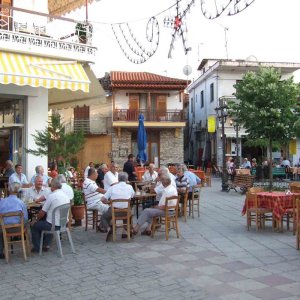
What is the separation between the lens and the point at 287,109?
51.7 feet

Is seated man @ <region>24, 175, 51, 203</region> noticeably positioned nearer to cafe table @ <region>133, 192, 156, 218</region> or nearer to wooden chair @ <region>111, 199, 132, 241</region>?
wooden chair @ <region>111, 199, 132, 241</region>

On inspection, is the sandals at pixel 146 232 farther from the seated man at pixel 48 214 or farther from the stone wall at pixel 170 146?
the stone wall at pixel 170 146

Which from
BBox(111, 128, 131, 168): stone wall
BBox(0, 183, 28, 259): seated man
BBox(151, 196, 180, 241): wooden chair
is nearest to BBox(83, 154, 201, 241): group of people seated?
BBox(151, 196, 180, 241): wooden chair

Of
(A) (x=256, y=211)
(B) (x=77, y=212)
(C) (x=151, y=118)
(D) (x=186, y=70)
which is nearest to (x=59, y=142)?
(B) (x=77, y=212)

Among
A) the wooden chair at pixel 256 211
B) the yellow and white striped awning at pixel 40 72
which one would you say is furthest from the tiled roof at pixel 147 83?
the wooden chair at pixel 256 211

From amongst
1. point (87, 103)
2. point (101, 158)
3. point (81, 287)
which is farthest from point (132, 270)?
point (101, 158)

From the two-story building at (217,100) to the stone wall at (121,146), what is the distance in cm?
556

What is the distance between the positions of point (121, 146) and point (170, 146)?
3282 millimetres

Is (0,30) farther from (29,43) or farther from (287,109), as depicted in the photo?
(287,109)

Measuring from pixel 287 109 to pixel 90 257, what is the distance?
11.2m

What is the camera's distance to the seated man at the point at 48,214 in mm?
6820

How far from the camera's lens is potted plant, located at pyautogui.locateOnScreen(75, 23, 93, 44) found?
37.3 feet

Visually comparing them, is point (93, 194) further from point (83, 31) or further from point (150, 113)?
point (150, 113)

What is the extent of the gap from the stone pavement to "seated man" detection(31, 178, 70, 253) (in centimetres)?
26
